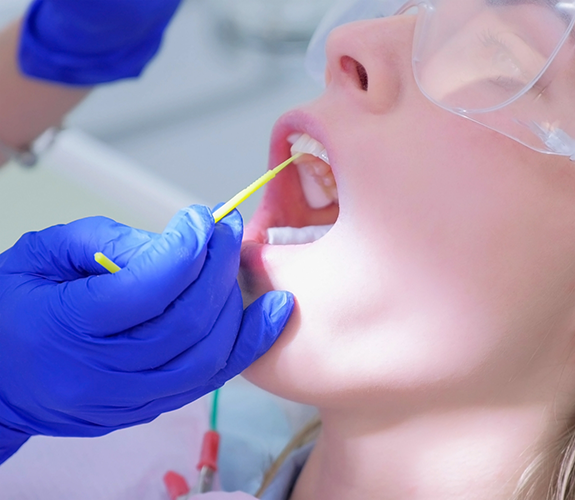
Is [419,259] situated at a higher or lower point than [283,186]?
higher

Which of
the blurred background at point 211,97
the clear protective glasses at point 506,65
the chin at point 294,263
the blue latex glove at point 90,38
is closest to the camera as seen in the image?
the clear protective glasses at point 506,65

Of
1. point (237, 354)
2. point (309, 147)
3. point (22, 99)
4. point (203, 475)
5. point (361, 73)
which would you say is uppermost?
point (361, 73)

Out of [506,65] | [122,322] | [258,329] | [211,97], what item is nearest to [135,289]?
[122,322]

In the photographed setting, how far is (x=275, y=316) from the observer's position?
92cm

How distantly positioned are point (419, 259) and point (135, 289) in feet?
1.23

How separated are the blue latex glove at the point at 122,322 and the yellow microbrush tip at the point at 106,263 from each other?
0.04ft

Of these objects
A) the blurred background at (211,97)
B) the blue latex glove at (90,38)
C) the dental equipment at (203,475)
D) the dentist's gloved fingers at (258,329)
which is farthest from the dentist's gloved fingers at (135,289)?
the blurred background at (211,97)

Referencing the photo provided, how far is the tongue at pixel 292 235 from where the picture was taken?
3.64 feet

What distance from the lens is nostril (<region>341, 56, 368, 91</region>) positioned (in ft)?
3.18

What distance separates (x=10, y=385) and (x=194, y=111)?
2.44m

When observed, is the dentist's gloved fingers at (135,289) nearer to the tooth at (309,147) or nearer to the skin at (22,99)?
the tooth at (309,147)

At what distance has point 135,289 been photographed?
0.84m

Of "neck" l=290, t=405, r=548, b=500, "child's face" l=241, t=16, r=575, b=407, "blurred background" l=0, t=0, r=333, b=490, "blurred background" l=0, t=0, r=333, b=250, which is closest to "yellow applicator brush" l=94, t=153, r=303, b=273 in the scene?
"child's face" l=241, t=16, r=575, b=407

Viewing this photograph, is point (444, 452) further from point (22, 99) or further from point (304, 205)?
point (22, 99)
